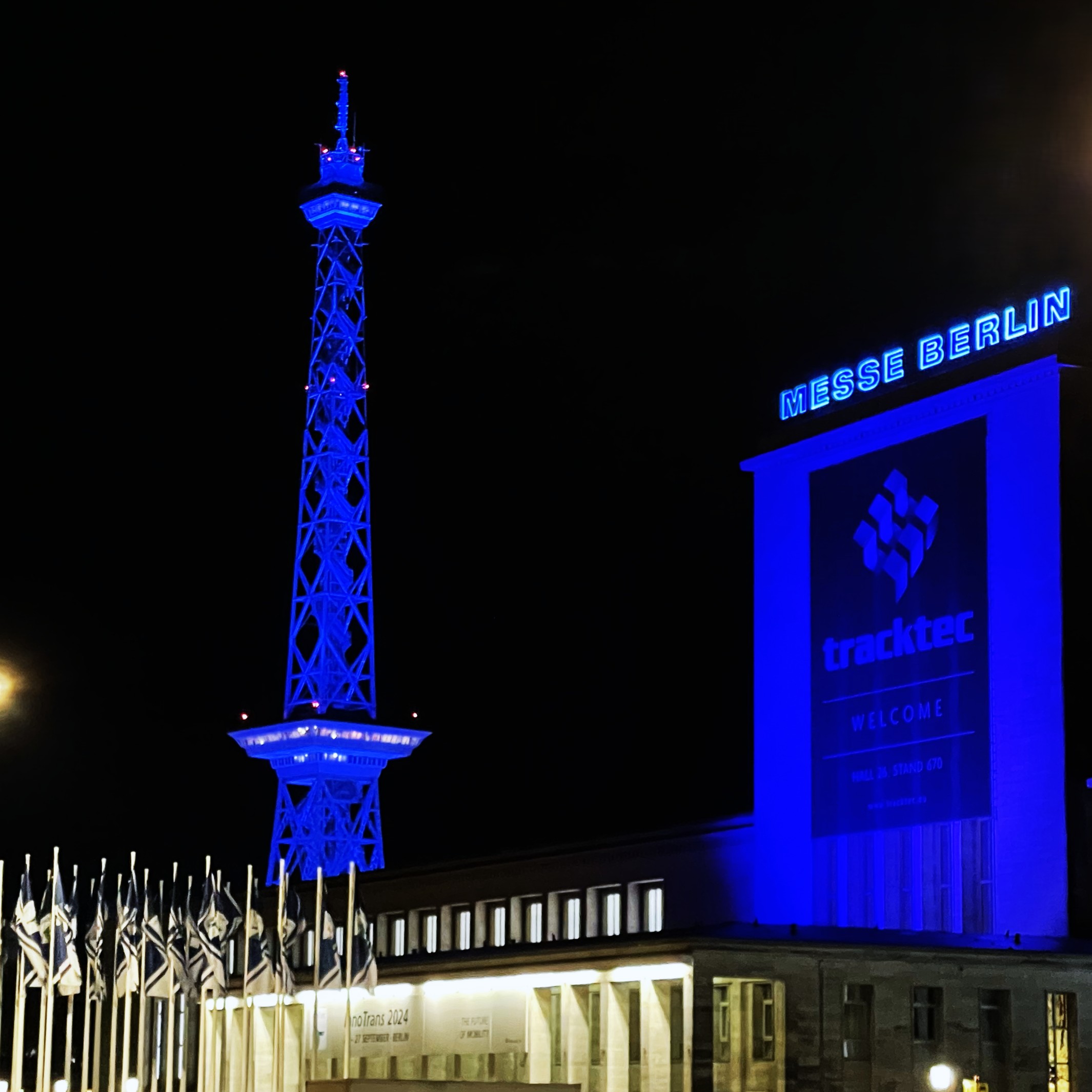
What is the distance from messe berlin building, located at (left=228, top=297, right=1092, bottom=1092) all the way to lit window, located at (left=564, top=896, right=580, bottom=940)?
159 mm

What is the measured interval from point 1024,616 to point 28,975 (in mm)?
37069

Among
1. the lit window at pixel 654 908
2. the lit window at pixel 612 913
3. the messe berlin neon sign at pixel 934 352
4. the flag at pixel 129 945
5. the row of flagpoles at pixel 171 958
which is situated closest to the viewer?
the row of flagpoles at pixel 171 958

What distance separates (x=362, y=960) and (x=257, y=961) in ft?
25.9

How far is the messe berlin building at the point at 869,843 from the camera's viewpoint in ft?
252

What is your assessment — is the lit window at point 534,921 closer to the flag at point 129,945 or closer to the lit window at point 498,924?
the lit window at point 498,924

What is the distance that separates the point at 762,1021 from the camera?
76188mm

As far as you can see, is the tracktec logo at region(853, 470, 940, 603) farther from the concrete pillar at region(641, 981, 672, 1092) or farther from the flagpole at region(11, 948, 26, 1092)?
the flagpole at region(11, 948, 26, 1092)

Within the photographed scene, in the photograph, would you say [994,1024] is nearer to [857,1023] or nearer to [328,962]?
[857,1023]

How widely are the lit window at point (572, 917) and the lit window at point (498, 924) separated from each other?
15.8ft

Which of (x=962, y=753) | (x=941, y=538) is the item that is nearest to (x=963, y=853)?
(x=962, y=753)

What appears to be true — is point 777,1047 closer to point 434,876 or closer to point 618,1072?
point 618,1072

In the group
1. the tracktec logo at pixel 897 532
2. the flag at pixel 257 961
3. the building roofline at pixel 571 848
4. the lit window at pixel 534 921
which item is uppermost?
the tracktec logo at pixel 897 532

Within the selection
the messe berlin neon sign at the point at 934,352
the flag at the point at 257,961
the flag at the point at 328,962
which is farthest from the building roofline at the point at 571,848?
the flag at the point at 328,962

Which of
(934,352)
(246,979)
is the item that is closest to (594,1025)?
(246,979)
